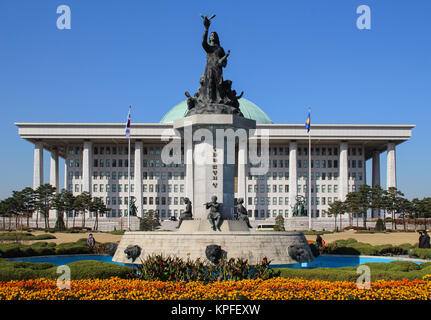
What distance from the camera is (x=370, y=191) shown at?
91.7m

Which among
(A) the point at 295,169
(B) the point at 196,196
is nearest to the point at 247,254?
(B) the point at 196,196

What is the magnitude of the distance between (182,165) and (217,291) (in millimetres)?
107905

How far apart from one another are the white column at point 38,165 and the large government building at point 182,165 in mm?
86

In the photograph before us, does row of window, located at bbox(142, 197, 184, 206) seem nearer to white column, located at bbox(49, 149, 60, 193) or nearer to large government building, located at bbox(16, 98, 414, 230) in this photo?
large government building, located at bbox(16, 98, 414, 230)

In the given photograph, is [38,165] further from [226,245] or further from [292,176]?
[226,245]

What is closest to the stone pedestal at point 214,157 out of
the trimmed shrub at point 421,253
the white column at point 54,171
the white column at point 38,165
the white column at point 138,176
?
the trimmed shrub at point 421,253

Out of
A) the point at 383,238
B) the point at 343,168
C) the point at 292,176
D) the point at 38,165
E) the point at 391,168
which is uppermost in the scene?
the point at 38,165

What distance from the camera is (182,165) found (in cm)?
12062

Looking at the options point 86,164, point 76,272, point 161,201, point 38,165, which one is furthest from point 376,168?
point 76,272

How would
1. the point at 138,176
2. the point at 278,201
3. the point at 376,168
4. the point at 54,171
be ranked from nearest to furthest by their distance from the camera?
the point at 138,176
the point at 54,171
the point at 278,201
the point at 376,168

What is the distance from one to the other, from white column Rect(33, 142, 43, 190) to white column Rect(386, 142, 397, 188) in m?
79.1

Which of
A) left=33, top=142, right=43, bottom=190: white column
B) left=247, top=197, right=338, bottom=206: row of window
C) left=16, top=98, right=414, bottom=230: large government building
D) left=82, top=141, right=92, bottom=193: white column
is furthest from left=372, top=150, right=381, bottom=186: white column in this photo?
left=33, top=142, right=43, bottom=190: white column
